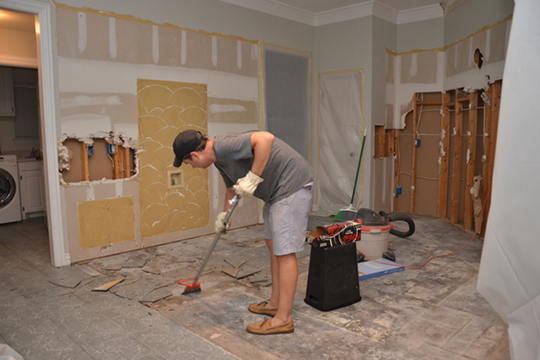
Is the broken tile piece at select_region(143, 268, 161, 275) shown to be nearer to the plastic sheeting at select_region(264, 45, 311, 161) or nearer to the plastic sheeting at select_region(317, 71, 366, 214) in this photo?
the plastic sheeting at select_region(264, 45, 311, 161)

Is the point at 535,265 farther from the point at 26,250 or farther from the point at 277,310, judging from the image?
the point at 26,250

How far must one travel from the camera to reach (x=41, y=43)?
3.28 m

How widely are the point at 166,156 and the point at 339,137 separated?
2416mm

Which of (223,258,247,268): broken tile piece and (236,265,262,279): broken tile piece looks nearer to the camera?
(236,265,262,279): broken tile piece

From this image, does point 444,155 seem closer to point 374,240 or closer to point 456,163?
point 456,163

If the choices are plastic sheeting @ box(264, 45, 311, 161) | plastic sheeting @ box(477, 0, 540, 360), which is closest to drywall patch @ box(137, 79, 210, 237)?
plastic sheeting @ box(264, 45, 311, 161)

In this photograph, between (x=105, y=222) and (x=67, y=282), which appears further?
(x=105, y=222)

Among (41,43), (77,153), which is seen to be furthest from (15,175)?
(41,43)

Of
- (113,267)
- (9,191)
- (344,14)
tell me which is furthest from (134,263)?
(344,14)

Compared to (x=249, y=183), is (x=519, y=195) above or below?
above

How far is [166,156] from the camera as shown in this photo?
4105 mm

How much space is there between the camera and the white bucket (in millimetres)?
3379

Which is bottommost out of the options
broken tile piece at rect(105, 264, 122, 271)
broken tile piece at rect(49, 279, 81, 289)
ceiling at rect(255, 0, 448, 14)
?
broken tile piece at rect(49, 279, 81, 289)

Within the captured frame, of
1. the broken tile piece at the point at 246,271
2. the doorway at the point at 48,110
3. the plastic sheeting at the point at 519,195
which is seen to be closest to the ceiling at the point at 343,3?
the doorway at the point at 48,110
